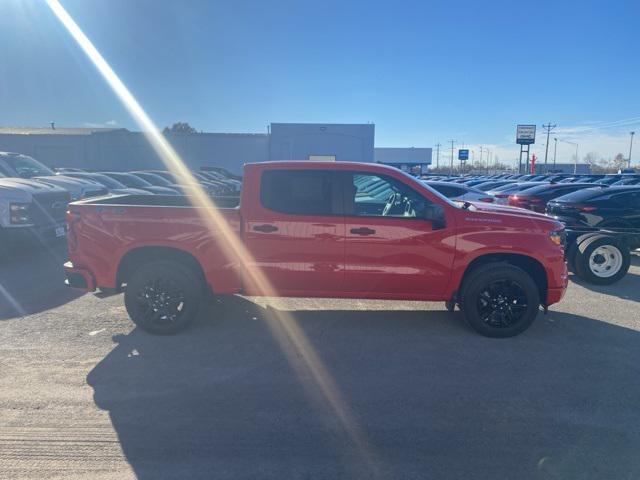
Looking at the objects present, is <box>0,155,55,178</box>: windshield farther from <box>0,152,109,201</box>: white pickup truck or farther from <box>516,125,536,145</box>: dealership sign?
<box>516,125,536,145</box>: dealership sign

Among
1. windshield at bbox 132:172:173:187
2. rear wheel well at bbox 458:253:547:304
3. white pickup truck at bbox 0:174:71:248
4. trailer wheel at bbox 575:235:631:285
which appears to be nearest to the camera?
rear wheel well at bbox 458:253:547:304

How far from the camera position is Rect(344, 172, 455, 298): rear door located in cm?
481

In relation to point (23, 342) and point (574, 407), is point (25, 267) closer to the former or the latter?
point (23, 342)

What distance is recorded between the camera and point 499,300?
Answer: 4918 millimetres

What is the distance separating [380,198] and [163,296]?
2.75 m

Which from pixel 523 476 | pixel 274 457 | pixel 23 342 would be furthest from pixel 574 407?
pixel 23 342

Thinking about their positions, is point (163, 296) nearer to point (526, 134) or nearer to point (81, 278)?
point (81, 278)

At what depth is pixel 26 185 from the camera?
8547 millimetres

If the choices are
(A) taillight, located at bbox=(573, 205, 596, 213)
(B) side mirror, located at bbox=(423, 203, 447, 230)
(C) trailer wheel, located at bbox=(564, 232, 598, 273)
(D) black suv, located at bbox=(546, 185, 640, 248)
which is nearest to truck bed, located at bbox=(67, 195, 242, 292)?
(B) side mirror, located at bbox=(423, 203, 447, 230)

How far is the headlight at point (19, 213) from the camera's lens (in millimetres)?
7957

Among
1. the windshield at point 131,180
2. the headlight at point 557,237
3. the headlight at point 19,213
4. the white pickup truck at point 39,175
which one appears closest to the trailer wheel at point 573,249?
the headlight at point 557,237

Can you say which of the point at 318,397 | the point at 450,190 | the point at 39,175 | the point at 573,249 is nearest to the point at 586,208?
the point at 573,249

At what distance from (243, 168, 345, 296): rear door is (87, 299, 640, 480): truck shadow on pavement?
2.17ft

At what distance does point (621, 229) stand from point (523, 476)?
23.8 ft
